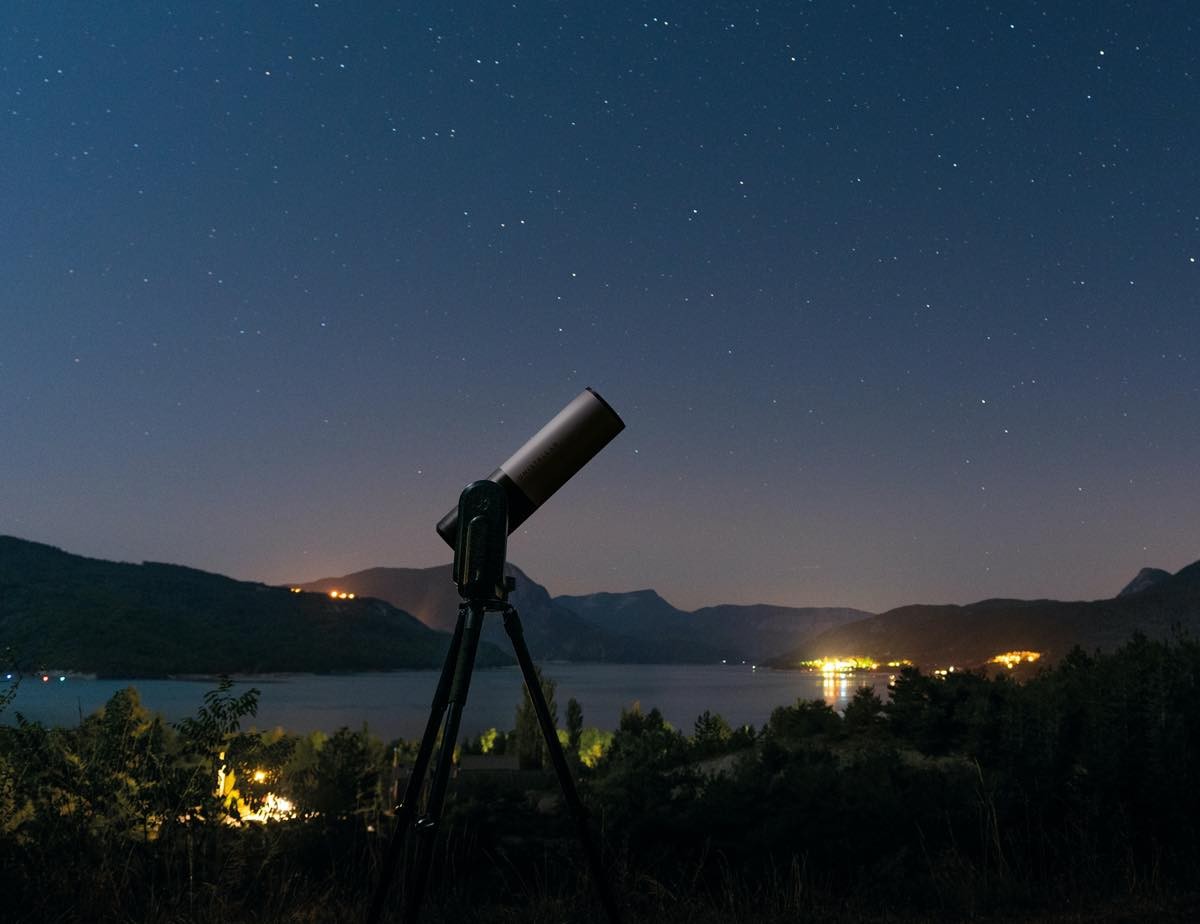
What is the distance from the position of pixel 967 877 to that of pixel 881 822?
2.57 ft

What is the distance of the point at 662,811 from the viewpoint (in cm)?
568

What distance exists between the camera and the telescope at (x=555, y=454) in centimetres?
341

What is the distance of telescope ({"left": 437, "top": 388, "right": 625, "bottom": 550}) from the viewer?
341 cm

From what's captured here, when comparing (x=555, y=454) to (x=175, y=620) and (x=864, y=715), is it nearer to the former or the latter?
(x=864, y=715)

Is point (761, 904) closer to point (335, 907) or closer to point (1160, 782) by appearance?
point (335, 907)

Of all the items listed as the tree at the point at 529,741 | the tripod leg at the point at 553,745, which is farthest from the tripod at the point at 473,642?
the tree at the point at 529,741

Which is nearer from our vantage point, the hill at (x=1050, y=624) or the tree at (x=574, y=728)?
the tree at (x=574, y=728)

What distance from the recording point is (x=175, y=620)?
101562 millimetres

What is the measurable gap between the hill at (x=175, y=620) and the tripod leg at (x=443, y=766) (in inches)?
2865

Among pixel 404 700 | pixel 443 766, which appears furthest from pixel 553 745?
pixel 404 700

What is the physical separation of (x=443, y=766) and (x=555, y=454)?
1157 millimetres

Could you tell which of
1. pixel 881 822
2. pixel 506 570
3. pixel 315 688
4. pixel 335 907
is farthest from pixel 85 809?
pixel 315 688

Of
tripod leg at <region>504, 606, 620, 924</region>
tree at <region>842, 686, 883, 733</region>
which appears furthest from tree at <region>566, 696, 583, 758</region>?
tripod leg at <region>504, 606, 620, 924</region>

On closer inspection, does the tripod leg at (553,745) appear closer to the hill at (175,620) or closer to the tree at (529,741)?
the tree at (529,741)
